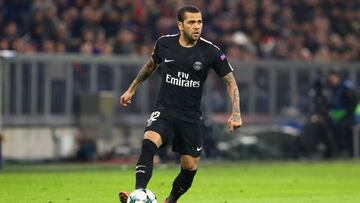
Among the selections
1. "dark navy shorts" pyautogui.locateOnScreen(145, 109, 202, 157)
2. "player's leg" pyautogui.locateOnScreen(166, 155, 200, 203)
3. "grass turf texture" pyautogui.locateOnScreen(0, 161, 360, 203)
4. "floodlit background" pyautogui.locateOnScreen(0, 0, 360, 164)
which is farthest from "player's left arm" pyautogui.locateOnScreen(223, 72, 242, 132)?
"floodlit background" pyautogui.locateOnScreen(0, 0, 360, 164)

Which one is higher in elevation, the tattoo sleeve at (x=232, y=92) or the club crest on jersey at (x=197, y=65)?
the club crest on jersey at (x=197, y=65)

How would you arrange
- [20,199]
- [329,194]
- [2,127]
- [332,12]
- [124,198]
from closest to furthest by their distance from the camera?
[124,198], [20,199], [329,194], [2,127], [332,12]

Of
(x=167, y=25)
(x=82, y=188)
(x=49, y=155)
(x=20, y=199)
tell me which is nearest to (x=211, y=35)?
(x=167, y=25)

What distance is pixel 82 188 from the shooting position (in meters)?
17.8

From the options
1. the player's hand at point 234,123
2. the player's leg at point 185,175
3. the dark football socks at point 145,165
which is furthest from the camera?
the player's leg at point 185,175

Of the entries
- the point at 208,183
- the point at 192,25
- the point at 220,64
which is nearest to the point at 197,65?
the point at 220,64

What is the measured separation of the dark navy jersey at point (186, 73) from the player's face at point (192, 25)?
0.24m

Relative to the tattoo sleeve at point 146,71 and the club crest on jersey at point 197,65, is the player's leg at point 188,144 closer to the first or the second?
the club crest on jersey at point 197,65

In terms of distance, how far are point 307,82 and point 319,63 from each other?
664mm

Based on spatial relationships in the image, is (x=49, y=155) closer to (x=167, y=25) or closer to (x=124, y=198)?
(x=167, y=25)

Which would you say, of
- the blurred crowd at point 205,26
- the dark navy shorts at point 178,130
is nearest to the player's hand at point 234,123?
the dark navy shorts at point 178,130

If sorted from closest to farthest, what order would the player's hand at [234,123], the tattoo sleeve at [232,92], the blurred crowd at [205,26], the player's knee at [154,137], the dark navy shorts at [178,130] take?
the player's hand at [234,123]
the player's knee at [154,137]
the dark navy shorts at [178,130]
the tattoo sleeve at [232,92]
the blurred crowd at [205,26]

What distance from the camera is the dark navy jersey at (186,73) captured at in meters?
13.2

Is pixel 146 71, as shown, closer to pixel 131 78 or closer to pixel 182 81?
pixel 182 81
